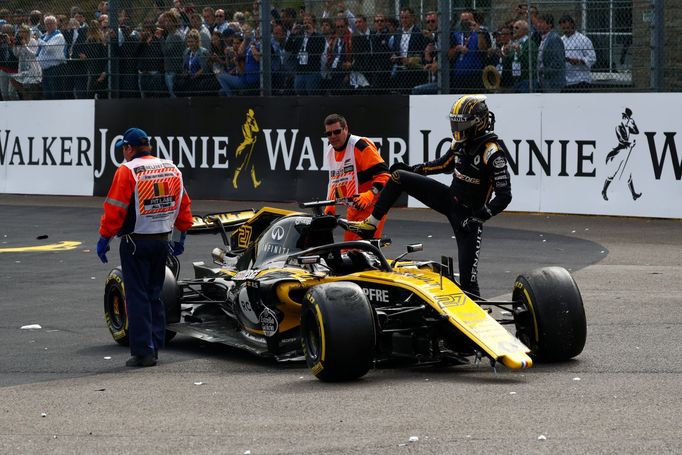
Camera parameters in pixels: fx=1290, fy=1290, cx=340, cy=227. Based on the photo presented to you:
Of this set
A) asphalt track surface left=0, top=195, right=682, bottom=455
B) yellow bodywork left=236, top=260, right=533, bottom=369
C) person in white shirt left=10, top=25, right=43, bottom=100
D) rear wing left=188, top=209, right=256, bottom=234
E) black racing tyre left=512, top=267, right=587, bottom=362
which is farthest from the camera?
person in white shirt left=10, top=25, right=43, bottom=100

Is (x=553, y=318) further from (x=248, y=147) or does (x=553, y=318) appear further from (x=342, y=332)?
(x=248, y=147)

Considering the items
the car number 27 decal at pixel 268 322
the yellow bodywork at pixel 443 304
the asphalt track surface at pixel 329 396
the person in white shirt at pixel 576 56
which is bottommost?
the asphalt track surface at pixel 329 396

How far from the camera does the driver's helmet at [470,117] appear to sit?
943 centimetres

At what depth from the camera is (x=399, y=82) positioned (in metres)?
19.2

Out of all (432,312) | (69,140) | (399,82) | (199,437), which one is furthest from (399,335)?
(69,140)

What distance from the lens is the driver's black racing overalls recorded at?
372 inches

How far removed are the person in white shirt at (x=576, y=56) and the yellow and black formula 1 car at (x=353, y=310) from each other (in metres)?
8.78

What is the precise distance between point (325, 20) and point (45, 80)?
6.10m

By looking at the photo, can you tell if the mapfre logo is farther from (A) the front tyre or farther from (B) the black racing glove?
(A) the front tyre

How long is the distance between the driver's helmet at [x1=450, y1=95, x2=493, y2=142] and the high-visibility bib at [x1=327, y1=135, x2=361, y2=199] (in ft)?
5.20

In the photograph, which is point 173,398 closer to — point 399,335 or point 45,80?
point 399,335

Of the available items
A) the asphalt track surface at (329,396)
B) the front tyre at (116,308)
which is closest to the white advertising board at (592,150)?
the asphalt track surface at (329,396)

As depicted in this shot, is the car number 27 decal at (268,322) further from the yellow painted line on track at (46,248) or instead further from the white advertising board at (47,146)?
the white advertising board at (47,146)

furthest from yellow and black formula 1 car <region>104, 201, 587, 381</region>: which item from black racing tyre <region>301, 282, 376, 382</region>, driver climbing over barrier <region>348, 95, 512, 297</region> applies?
driver climbing over barrier <region>348, 95, 512, 297</region>
